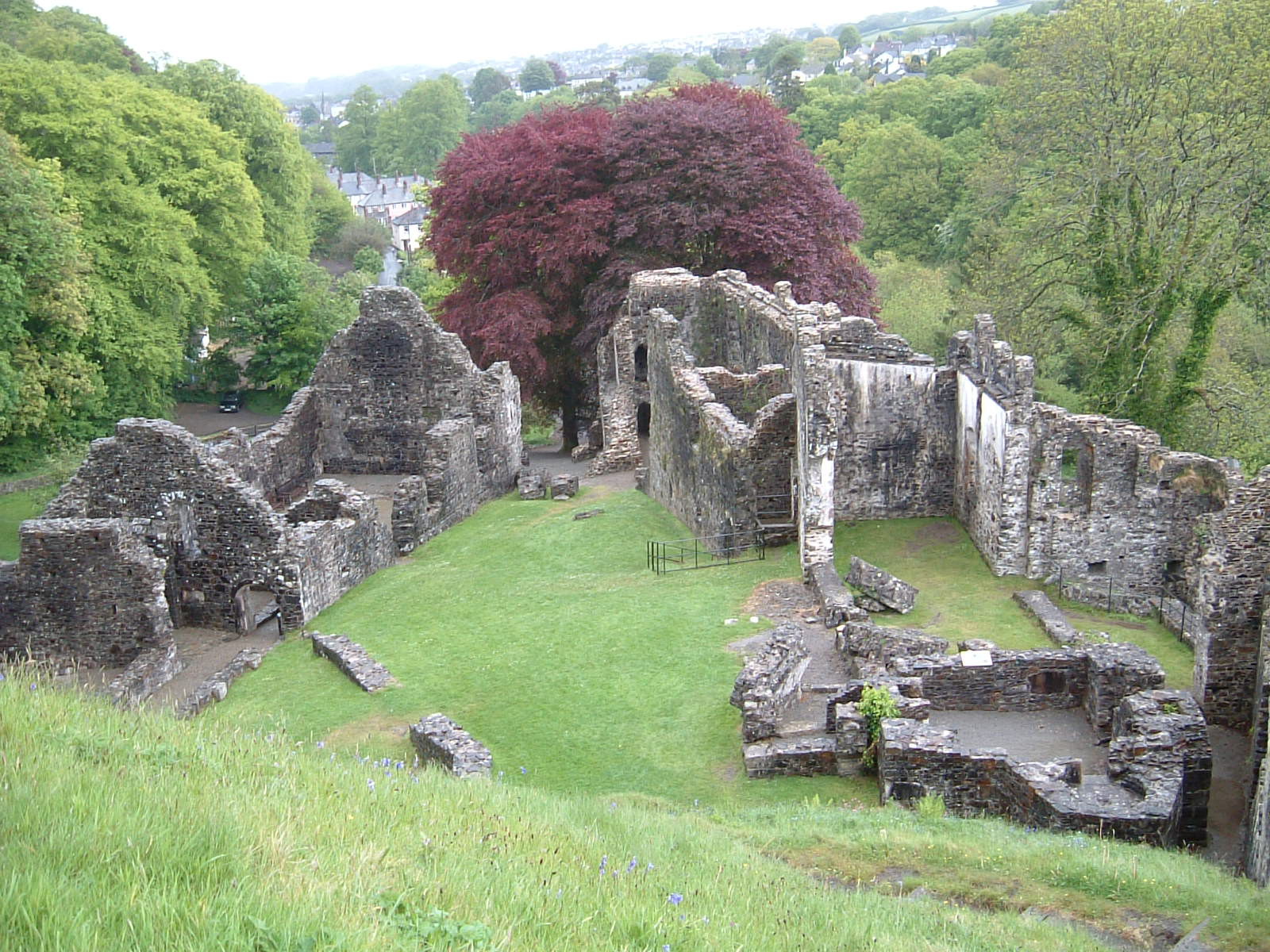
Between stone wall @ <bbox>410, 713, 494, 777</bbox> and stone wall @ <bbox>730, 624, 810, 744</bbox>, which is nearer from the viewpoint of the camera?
stone wall @ <bbox>410, 713, 494, 777</bbox>

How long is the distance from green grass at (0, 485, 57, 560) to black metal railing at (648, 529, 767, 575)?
15.2m

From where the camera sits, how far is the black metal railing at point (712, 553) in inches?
965

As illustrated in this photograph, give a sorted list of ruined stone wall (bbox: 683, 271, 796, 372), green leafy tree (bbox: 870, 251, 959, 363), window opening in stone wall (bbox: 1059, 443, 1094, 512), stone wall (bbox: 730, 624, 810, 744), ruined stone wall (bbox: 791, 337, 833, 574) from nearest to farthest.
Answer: stone wall (bbox: 730, 624, 810, 744)
ruined stone wall (bbox: 791, 337, 833, 574)
window opening in stone wall (bbox: 1059, 443, 1094, 512)
ruined stone wall (bbox: 683, 271, 796, 372)
green leafy tree (bbox: 870, 251, 959, 363)

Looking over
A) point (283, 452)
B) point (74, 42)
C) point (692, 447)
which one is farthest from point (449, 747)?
point (74, 42)

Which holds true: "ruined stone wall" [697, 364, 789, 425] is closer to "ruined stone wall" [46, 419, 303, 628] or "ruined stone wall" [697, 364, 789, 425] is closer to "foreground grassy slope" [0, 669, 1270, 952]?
"ruined stone wall" [46, 419, 303, 628]

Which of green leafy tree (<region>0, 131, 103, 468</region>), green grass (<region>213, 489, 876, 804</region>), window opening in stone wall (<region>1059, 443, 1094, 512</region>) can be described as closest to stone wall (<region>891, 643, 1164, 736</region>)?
green grass (<region>213, 489, 876, 804</region>)

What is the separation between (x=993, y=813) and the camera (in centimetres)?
1488

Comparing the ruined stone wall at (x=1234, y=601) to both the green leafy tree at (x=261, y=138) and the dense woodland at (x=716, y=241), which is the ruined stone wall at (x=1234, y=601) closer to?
the dense woodland at (x=716, y=241)

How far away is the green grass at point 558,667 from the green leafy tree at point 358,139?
131m

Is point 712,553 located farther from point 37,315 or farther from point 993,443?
point 37,315

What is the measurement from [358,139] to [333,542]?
139 meters

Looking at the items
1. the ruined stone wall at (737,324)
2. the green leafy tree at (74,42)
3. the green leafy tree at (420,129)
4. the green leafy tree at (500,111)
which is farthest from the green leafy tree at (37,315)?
the green leafy tree at (500,111)

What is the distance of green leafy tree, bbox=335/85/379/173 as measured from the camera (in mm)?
153000

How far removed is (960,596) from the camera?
23.1m
